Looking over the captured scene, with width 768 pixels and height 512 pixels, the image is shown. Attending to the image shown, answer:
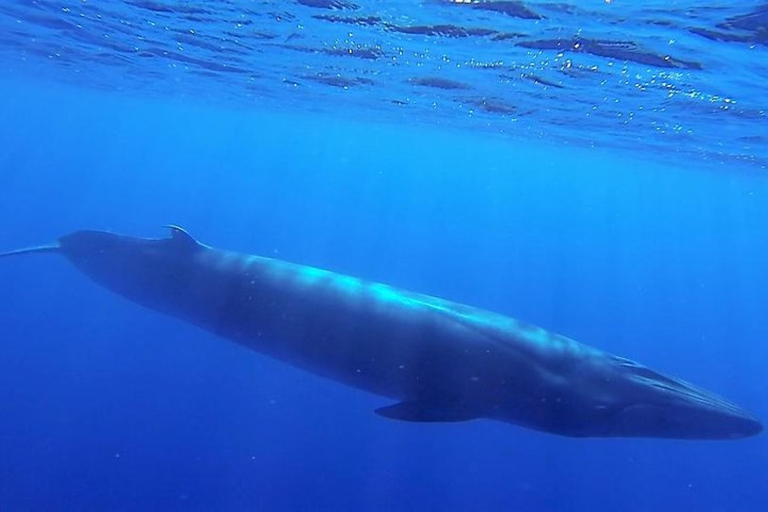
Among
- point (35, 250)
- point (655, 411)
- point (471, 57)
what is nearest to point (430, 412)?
point (655, 411)

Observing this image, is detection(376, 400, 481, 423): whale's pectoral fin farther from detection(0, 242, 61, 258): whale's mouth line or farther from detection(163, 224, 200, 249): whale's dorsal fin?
detection(0, 242, 61, 258): whale's mouth line

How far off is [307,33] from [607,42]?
7048 millimetres

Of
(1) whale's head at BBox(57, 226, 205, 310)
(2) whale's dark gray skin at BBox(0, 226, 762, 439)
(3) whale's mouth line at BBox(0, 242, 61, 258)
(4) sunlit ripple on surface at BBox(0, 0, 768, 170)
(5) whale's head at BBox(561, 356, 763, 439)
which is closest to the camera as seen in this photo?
(5) whale's head at BBox(561, 356, 763, 439)

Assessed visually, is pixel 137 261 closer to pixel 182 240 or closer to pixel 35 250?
pixel 182 240

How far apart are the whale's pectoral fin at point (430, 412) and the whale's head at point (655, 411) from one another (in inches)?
53.7

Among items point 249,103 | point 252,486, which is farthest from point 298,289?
point 249,103

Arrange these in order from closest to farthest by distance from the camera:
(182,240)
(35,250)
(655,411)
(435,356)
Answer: (655,411) → (435,356) → (182,240) → (35,250)

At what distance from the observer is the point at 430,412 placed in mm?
8469

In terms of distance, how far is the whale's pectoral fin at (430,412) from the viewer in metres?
8.42

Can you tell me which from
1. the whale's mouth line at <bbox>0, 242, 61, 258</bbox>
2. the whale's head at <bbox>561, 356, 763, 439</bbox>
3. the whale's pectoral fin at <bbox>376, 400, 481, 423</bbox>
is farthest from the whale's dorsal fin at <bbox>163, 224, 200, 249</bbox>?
the whale's head at <bbox>561, 356, 763, 439</bbox>

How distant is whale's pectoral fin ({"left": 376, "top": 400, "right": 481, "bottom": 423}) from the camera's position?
842 centimetres

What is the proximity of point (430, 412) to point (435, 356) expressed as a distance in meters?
0.73

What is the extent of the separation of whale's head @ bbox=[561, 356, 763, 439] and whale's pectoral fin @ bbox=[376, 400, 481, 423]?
4.48 ft

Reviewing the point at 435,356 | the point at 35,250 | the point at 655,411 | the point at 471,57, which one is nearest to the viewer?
the point at 655,411
